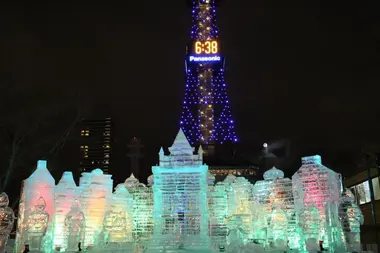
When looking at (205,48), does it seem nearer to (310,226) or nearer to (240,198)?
(240,198)

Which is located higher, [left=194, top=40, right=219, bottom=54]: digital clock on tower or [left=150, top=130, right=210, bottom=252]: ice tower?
[left=194, top=40, right=219, bottom=54]: digital clock on tower

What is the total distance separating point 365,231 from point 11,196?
3198 centimetres

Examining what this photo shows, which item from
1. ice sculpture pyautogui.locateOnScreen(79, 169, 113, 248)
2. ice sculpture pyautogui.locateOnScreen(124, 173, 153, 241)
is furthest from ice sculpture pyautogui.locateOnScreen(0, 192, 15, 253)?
ice sculpture pyautogui.locateOnScreen(124, 173, 153, 241)

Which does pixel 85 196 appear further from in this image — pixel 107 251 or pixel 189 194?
pixel 189 194

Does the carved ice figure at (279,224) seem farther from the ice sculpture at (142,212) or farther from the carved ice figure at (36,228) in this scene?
the carved ice figure at (36,228)

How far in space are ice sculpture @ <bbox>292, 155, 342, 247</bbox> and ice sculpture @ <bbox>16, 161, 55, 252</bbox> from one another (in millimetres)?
12836

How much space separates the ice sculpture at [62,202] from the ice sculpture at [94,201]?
2.18 feet

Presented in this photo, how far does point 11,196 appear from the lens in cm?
3052

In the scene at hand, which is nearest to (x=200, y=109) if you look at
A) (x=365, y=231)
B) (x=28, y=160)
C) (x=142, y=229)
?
(x=365, y=231)

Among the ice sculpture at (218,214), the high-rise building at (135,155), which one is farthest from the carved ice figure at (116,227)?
the high-rise building at (135,155)

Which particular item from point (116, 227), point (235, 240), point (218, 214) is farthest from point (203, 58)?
point (235, 240)

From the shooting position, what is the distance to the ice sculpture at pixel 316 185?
19625mm

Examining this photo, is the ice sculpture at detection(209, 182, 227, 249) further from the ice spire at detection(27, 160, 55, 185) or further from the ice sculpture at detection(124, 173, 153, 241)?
the ice spire at detection(27, 160, 55, 185)

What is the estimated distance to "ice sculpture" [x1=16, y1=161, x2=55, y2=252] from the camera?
1666 centimetres
